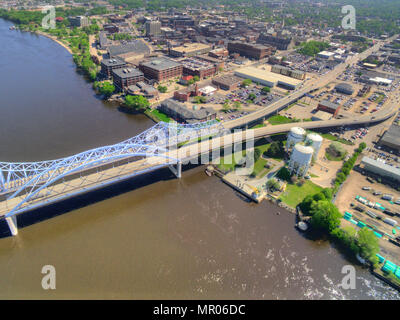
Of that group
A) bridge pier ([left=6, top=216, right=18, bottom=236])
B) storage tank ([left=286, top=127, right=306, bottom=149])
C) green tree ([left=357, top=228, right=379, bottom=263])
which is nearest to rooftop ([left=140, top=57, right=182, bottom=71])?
storage tank ([left=286, top=127, right=306, bottom=149])

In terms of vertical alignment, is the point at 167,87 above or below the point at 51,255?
above

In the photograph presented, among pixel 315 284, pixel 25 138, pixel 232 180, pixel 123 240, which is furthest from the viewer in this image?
pixel 25 138

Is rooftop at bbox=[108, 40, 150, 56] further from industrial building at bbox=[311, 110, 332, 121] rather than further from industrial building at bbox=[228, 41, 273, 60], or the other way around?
industrial building at bbox=[311, 110, 332, 121]

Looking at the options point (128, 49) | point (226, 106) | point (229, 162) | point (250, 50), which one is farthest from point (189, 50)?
point (229, 162)

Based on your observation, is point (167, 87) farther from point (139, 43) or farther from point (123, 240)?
point (123, 240)

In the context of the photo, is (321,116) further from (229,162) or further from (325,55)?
(325,55)
